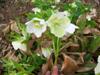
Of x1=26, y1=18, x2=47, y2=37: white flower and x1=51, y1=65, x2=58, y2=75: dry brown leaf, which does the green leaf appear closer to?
x1=51, y1=65, x2=58, y2=75: dry brown leaf

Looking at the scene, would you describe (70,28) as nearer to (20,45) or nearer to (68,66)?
(68,66)

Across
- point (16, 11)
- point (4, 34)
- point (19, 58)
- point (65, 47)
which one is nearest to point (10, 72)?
point (19, 58)

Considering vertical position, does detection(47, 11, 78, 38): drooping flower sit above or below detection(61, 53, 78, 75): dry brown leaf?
above

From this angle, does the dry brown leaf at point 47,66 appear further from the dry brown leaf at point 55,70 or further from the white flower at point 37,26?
the white flower at point 37,26

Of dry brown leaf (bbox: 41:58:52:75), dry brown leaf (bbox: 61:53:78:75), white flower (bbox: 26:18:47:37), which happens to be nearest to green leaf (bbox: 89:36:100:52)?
dry brown leaf (bbox: 61:53:78:75)

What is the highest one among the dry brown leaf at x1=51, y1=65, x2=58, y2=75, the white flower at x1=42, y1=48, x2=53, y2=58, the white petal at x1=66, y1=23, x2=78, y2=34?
the white petal at x1=66, y1=23, x2=78, y2=34

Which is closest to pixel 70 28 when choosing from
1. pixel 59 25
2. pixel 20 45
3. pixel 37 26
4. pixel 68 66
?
pixel 59 25

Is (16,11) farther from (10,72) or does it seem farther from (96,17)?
(10,72)
